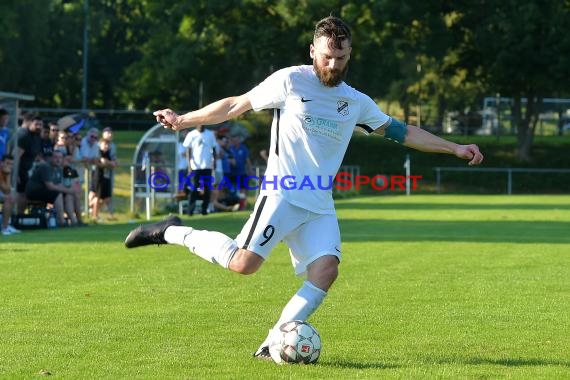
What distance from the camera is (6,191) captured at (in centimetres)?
2075

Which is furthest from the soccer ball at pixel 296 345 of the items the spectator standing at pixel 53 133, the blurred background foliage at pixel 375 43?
the blurred background foliage at pixel 375 43

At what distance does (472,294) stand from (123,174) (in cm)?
3668

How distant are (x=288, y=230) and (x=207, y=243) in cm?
61

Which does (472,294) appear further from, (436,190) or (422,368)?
(436,190)

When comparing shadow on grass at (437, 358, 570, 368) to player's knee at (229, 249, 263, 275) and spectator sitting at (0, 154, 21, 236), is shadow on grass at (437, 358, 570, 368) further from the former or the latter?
spectator sitting at (0, 154, 21, 236)

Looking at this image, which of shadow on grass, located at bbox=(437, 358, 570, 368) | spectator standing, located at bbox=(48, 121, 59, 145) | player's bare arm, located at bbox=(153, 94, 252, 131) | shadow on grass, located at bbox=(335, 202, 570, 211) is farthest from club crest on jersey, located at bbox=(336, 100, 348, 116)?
shadow on grass, located at bbox=(335, 202, 570, 211)

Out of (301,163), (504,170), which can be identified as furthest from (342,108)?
(504,170)

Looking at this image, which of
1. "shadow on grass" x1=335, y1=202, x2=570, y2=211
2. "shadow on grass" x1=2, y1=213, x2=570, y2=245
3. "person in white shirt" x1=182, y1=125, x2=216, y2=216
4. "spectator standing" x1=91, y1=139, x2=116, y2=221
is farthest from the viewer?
"shadow on grass" x1=335, y1=202, x2=570, y2=211

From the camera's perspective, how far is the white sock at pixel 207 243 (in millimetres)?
8430

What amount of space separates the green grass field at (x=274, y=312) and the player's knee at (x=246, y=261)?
56 centimetres

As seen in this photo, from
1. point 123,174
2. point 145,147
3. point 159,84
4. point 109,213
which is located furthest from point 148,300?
point 159,84

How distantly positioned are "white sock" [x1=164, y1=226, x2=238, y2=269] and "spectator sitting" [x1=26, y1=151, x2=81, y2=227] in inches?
560

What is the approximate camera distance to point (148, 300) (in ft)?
37.4

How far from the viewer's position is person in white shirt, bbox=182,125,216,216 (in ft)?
87.9
